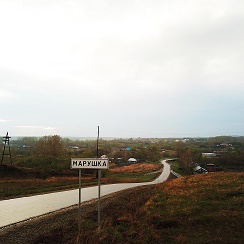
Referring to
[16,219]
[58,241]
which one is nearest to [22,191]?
[16,219]

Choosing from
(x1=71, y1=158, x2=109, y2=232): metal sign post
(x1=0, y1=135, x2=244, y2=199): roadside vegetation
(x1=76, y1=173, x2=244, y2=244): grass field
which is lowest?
(x1=0, y1=135, x2=244, y2=199): roadside vegetation

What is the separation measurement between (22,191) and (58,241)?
42.7ft

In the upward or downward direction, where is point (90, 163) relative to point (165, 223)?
upward

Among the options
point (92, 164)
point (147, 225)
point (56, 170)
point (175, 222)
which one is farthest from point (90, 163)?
point (56, 170)

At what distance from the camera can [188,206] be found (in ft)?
41.8

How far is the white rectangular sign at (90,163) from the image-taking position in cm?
827

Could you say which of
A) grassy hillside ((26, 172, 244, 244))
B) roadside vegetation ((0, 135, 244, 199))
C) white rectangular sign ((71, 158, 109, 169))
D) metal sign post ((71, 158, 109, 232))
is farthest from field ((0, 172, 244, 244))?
roadside vegetation ((0, 135, 244, 199))

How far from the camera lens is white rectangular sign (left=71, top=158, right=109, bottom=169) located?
8.27 meters

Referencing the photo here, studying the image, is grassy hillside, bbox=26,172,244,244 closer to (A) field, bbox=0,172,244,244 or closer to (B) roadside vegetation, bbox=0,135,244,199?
(A) field, bbox=0,172,244,244

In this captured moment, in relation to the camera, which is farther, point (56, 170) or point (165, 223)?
point (56, 170)

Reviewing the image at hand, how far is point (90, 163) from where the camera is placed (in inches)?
331

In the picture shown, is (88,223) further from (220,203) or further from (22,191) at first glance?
(22,191)

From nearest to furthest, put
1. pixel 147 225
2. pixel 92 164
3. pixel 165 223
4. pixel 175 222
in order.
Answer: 1. pixel 92 164
2. pixel 147 225
3. pixel 165 223
4. pixel 175 222

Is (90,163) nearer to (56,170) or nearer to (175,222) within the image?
(175,222)
